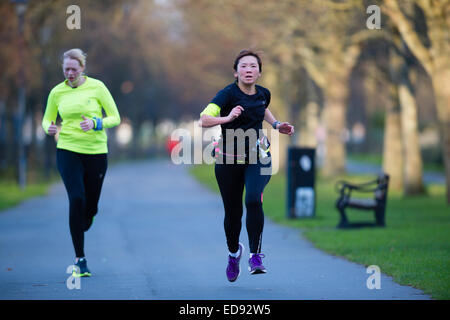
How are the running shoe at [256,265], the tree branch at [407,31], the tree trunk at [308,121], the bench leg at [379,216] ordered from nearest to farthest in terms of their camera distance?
the running shoe at [256,265] < the bench leg at [379,216] < the tree branch at [407,31] < the tree trunk at [308,121]

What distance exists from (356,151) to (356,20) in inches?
2227

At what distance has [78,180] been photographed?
25.8 ft

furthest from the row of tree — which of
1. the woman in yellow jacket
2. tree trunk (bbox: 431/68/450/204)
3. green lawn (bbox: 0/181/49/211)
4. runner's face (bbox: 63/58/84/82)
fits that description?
runner's face (bbox: 63/58/84/82)

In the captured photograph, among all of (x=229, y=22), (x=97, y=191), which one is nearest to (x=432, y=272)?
(x=97, y=191)

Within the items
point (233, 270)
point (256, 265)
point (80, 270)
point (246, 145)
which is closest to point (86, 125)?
point (80, 270)

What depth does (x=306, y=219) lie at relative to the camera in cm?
1469

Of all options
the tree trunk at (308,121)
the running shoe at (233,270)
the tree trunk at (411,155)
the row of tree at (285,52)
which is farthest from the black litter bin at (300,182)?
the tree trunk at (308,121)

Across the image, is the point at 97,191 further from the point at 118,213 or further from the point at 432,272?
the point at 118,213

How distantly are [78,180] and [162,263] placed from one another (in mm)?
1623

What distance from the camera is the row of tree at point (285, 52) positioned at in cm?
1973

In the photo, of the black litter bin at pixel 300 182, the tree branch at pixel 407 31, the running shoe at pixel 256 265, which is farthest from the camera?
the tree branch at pixel 407 31

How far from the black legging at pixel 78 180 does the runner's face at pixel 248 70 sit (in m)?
1.73

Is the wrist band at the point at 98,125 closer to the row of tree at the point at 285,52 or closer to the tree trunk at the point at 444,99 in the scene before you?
the row of tree at the point at 285,52
